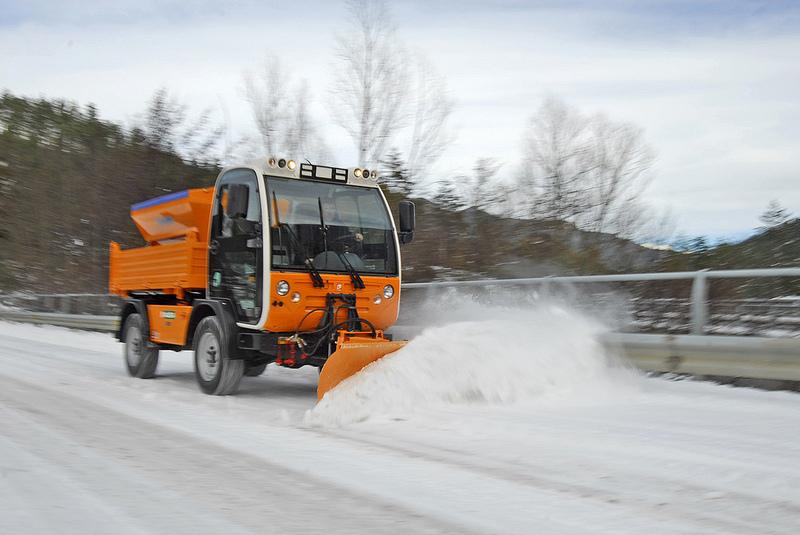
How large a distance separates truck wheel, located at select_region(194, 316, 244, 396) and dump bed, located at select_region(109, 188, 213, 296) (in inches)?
23.7

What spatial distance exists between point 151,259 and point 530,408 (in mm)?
5079

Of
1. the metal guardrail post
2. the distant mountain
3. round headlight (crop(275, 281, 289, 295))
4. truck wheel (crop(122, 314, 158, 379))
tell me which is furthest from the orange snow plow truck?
the distant mountain

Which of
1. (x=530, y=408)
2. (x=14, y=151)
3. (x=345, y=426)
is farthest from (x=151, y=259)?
(x=14, y=151)

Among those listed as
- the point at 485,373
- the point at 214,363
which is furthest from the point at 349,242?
the point at 485,373

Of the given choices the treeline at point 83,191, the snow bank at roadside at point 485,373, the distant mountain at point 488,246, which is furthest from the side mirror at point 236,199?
Result: the treeline at point 83,191

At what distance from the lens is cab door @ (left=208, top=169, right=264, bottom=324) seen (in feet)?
24.1

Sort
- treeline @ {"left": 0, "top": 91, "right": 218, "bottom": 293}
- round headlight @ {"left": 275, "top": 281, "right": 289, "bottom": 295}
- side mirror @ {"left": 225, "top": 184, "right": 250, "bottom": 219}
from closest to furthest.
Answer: round headlight @ {"left": 275, "top": 281, "right": 289, "bottom": 295} → side mirror @ {"left": 225, "top": 184, "right": 250, "bottom": 219} → treeline @ {"left": 0, "top": 91, "right": 218, "bottom": 293}

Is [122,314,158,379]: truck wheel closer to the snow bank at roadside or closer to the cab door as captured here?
the cab door

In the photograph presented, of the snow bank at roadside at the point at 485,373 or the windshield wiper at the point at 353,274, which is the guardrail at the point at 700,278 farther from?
the windshield wiper at the point at 353,274

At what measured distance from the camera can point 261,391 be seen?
327 inches

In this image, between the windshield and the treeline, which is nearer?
the windshield

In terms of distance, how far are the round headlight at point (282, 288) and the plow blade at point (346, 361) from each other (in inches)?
35.4

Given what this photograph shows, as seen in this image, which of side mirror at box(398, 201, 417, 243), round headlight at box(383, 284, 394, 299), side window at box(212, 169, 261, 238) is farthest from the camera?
side mirror at box(398, 201, 417, 243)

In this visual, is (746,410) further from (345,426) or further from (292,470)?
(292,470)
